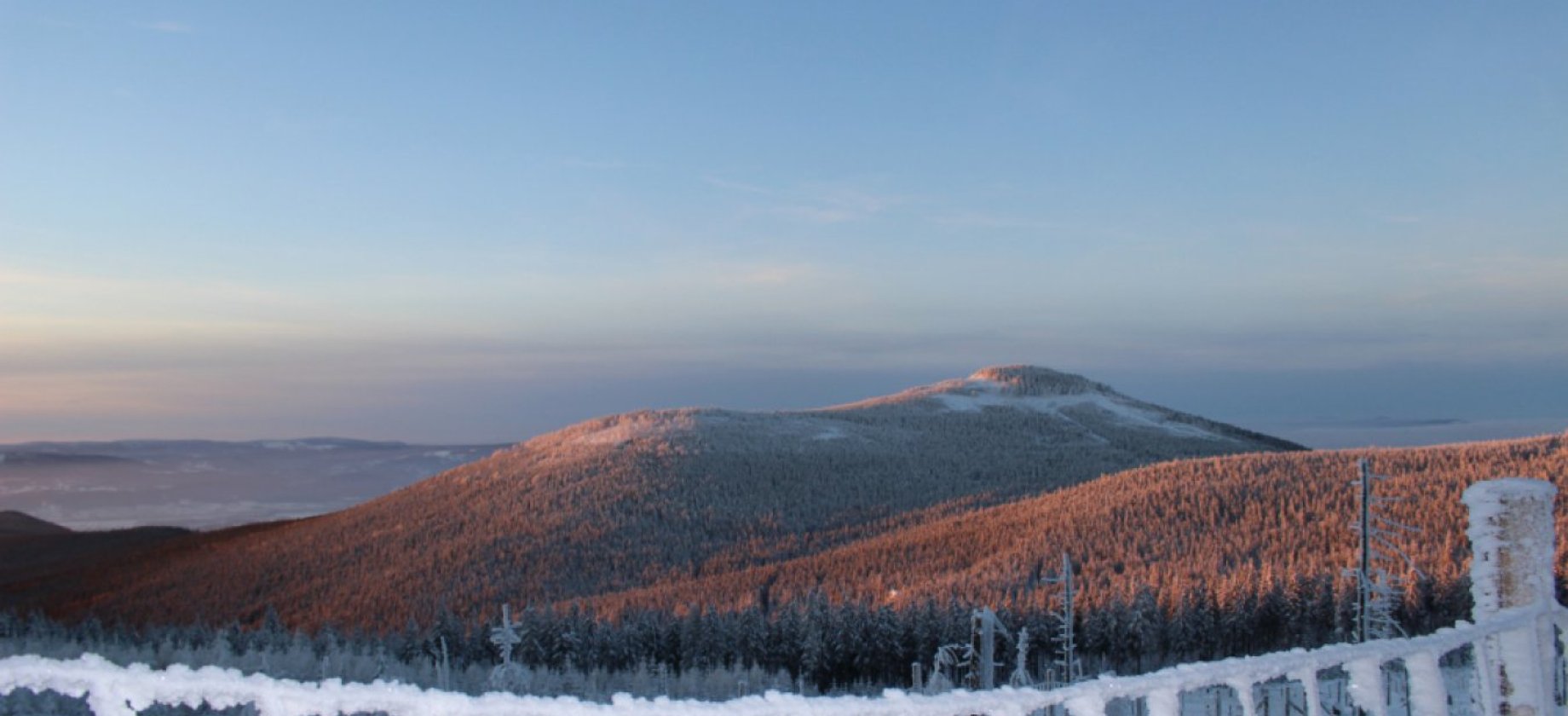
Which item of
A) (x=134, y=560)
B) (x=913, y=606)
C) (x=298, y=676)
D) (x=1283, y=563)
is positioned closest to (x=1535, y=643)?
(x=298, y=676)

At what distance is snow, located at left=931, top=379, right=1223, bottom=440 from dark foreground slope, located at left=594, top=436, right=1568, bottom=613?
7573 centimetres

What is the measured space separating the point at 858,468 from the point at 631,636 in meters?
79.2

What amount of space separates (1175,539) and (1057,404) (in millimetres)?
113164

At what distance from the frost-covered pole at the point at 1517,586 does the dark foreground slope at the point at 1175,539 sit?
3936 cm

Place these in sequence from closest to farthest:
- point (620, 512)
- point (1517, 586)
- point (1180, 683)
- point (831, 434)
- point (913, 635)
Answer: point (1180, 683) < point (1517, 586) < point (913, 635) < point (620, 512) < point (831, 434)

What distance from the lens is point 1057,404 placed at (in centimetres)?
17862

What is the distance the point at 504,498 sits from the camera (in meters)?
114

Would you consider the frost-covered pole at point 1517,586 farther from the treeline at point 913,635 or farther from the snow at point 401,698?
the treeline at point 913,635

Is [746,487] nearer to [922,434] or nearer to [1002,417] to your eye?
[922,434]

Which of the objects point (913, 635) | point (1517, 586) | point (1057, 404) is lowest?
point (913, 635)

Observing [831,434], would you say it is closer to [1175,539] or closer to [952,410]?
[952,410]

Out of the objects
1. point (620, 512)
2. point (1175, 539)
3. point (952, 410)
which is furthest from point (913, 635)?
point (952, 410)

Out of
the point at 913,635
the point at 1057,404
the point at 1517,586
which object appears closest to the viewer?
the point at 1517,586

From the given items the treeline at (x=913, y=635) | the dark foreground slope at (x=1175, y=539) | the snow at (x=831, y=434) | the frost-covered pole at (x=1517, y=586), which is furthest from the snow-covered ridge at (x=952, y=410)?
the frost-covered pole at (x=1517, y=586)
